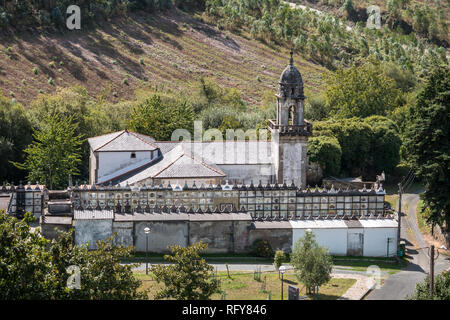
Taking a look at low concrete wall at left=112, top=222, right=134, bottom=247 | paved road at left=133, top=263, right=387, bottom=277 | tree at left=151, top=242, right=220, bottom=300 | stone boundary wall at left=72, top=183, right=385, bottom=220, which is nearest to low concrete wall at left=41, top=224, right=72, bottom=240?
stone boundary wall at left=72, top=183, right=385, bottom=220

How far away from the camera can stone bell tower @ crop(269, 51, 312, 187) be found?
69.1 meters

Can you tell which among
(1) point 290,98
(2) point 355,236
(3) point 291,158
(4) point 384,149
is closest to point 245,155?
(3) point 291,158

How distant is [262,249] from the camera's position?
57938 millimetres

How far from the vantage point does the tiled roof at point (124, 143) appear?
226 ft

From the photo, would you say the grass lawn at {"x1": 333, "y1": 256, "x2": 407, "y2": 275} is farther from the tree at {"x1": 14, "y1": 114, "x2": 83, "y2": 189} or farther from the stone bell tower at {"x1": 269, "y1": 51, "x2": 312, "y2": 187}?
the tree at {"x1": 14, "y1": 114, "x2": 83, "y2": 189}

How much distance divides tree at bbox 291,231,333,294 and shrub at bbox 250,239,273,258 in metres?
7.26

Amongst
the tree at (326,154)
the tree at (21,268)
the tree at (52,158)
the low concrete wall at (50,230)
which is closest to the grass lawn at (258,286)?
the low concrete wall at (50,230)

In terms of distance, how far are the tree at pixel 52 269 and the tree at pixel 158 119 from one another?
135 ft

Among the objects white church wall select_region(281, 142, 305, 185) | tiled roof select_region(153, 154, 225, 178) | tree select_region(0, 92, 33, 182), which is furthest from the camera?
tree select_region(0, 92, 33, 182)

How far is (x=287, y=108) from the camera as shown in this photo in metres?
69.3

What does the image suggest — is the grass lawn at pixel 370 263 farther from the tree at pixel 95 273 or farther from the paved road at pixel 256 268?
the tree at pixel 95 273
